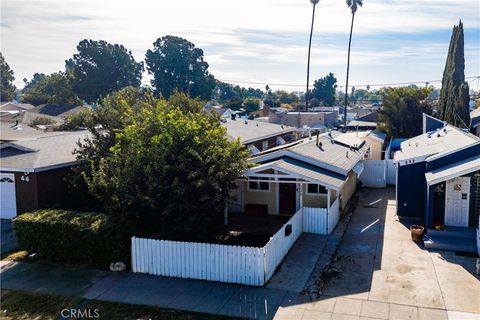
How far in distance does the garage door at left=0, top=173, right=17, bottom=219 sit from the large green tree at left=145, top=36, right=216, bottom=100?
62.2m

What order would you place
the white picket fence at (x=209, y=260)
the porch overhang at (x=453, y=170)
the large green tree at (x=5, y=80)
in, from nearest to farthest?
1. the white picket fence at (x=209, y=260)
2. the porch overhang at (x=453, y=170)
3. the large green tree at (x=5, y=80)

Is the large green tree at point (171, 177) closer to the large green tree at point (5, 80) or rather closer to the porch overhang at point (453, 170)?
the porch overhang at point (453, 170)

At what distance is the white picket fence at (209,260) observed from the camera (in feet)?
42.6

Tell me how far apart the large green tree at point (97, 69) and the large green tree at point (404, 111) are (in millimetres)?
56093

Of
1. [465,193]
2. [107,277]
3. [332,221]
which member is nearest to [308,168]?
[332,221]

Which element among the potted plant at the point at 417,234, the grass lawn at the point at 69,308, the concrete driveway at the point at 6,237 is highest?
the potted plant at the point at 417,234

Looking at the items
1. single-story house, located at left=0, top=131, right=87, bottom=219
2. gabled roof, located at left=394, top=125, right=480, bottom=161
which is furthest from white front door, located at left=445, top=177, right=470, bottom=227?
single-story house, located at left=0, top=131, right=87, bottom=219

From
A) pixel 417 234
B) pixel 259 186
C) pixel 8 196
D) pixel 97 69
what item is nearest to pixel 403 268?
pixel 417 234

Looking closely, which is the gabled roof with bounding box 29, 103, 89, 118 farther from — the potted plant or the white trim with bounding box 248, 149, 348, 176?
the potted plant

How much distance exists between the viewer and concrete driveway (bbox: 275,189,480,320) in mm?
11258

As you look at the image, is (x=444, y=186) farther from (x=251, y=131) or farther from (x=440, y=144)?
(x=251, y=131)

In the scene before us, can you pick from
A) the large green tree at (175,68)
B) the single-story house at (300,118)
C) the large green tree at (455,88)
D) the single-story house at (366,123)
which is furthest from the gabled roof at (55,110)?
the large green tree at (455,88)

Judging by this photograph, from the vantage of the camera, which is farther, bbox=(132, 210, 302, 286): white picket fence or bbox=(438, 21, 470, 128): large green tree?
bbox=(438, 21, 470, 128): large green tree

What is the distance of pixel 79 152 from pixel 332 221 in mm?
11799
